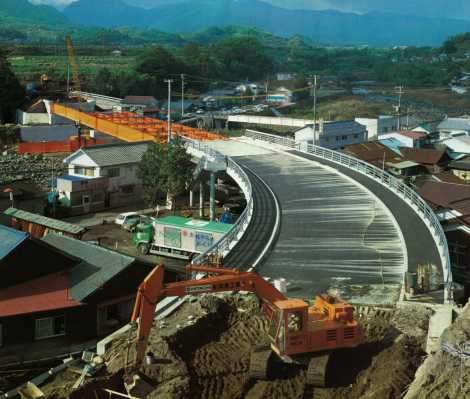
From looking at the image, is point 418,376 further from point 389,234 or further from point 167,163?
point 167,163

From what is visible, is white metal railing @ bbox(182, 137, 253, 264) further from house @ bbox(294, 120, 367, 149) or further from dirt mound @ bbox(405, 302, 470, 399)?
house @ bbox(294, 120, 367, 149)

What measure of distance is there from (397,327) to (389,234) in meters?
7.09

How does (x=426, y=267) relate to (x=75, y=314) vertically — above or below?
above

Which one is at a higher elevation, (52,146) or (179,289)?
(179,289)

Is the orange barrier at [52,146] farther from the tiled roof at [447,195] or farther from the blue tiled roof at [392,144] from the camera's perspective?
the tiled roof at [447,195]

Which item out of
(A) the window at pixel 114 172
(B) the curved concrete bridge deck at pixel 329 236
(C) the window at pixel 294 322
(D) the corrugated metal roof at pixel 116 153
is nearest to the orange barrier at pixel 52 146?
(D) the corrugated metal roof at pixel 116 153

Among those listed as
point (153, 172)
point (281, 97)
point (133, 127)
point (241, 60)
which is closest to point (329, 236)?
point (153, 172)

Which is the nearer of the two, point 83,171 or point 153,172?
point 153,172

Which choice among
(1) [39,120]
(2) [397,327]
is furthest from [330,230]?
(1) [39,120]

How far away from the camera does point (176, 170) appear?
3531 cm

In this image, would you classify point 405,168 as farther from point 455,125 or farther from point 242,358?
point 242,358

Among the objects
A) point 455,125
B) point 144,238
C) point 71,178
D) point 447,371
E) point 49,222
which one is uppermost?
point 447,371

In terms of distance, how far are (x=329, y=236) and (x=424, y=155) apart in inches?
1012

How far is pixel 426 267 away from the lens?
18.6 meters
